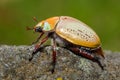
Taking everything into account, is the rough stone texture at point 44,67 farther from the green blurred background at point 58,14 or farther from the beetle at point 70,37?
the green blurred background at point 58,14

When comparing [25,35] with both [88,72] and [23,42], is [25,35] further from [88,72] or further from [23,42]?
[88,72]

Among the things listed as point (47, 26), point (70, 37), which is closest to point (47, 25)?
point (47, 26)

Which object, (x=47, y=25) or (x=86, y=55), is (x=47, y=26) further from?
(x=86, y=55)

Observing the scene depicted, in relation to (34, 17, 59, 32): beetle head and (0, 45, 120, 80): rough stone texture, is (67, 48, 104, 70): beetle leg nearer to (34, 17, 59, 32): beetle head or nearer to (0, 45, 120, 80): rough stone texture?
(0, 45, 120, 80): rough stone texture

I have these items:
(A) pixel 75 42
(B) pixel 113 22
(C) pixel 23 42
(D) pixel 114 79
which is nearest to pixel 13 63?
(A) pixel 75 42

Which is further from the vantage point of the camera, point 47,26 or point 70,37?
point 47,26

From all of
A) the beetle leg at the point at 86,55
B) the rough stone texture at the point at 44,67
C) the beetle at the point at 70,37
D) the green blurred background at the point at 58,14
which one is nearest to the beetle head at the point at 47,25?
the beetle at the point at 70,37
